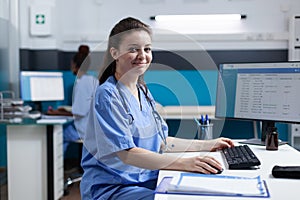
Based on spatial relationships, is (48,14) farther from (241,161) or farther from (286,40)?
(241,161)

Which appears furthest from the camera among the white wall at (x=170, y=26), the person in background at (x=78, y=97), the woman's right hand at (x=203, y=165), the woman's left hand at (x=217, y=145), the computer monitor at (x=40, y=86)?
the white wall at (x=170, y=26)

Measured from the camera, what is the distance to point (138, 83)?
5.71 feet

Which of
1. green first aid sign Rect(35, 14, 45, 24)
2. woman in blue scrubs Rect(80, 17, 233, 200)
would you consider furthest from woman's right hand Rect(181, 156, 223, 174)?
green first aid sign Rect(35, 14, 45, 24)

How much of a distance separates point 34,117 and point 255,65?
2008mm

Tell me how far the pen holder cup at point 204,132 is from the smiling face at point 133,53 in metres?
0.52

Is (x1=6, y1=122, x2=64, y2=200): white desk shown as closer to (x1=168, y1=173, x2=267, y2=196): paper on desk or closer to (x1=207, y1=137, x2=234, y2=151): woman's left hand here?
(x1=207, y1=137, x2=234, y2=151): woman's left hand

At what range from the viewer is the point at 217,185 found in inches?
47.3

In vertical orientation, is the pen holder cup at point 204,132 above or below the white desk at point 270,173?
above

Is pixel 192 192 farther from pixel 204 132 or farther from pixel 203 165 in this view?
pixel 204 132

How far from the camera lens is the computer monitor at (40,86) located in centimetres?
390

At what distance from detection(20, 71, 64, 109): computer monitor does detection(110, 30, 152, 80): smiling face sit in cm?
250

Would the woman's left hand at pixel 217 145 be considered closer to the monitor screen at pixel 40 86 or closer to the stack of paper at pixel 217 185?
the stack of paper at pixel 217 185

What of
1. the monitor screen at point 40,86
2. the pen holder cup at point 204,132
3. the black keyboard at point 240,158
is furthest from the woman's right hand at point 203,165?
the monitor screen at point 40,86

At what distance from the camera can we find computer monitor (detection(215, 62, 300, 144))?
193 cm
